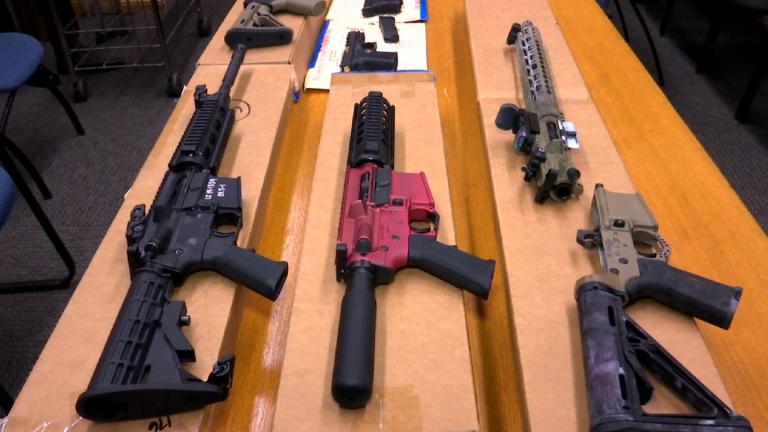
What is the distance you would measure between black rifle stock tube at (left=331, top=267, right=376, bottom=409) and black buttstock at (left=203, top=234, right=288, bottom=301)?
0.53 feet

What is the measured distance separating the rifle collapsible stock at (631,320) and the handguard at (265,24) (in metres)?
1.33

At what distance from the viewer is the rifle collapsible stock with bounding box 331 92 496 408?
1082mm

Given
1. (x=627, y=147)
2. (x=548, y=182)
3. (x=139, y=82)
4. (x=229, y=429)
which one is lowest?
(x=139, y=82)

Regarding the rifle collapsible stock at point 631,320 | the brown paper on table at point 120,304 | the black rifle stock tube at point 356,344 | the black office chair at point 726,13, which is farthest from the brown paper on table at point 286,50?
the black office chair at point 726,13

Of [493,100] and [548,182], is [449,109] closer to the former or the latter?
[493,100]

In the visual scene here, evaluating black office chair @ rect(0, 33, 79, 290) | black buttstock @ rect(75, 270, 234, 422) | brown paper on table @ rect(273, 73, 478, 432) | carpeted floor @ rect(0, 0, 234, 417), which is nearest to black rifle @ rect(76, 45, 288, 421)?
black buttstock @ rect(75, 270, 234, 422)

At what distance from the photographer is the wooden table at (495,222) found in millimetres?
1211

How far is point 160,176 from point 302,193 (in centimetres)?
41

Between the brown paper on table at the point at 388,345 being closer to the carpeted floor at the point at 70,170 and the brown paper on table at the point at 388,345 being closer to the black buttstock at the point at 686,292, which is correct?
the black buttstock at the point at 686,292

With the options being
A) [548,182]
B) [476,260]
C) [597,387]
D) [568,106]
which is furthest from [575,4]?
[597,387]

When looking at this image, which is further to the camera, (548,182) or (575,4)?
(575,4)

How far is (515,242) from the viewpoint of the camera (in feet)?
4.57

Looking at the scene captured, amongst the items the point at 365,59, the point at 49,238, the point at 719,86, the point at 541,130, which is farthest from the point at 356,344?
the point at 719,86

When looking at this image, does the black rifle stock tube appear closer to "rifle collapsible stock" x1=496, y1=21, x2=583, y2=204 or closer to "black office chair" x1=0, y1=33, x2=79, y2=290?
"rifle collapsible stock" x1=496, y1=21, x2=583, y2=204
